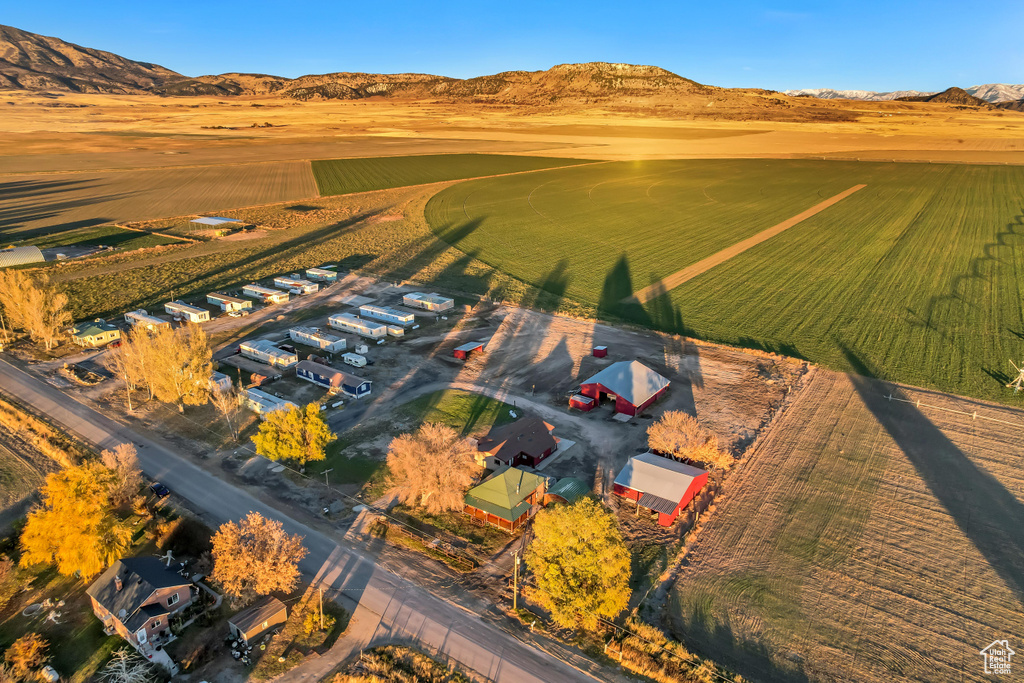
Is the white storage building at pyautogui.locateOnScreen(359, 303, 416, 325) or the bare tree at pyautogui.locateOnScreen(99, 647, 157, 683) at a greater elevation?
the white storage building at pyautogui.locateOnScreen(359, 303, 416, 325)

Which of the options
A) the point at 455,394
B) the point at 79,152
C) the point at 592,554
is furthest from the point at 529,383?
the point at 79,152

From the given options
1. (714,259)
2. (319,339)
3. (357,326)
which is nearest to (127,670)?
(319,339)

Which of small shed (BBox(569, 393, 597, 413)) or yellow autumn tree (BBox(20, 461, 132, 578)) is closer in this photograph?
yellow autumn tree (BBox(20, 461, 132, 578))

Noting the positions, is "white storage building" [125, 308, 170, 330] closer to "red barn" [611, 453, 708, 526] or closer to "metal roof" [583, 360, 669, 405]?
"metal roof" [583, 360, 669, 405]

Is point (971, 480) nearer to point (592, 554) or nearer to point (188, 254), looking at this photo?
point (592, 554)

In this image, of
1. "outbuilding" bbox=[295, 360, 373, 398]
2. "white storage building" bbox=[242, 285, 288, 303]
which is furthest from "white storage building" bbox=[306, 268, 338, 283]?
"outbuilding" bbox=[295, 360, 373, 398]

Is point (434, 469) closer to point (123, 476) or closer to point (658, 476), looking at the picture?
point (658, 476)
